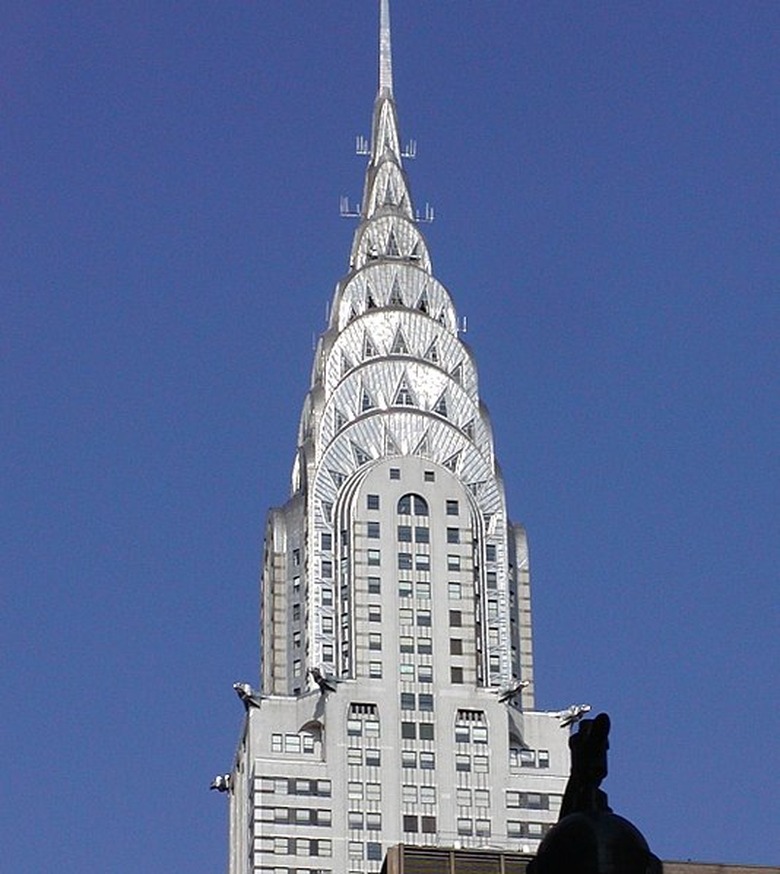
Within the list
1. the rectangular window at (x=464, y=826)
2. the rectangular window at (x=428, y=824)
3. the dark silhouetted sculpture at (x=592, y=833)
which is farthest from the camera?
the rectangular window at (x=464, y=826)

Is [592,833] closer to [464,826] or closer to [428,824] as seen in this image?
[428,824]

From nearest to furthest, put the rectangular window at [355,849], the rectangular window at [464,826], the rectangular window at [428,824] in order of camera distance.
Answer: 1. the rectangular window at [355,849]
2. the rectangular window at [428,824]
3. the rectangular window at [464,826]

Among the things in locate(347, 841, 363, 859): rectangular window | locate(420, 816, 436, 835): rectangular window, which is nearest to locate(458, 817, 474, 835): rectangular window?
locate(420, 816, 436, 835): rectangular window

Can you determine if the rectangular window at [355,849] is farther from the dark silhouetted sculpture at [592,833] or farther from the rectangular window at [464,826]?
the dark silhouetted sculpture at [592,833]

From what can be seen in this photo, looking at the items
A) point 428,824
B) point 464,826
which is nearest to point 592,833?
point 428,824

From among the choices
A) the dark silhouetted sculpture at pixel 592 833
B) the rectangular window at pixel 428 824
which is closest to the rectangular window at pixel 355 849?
the rectangular window at pixel 428 824

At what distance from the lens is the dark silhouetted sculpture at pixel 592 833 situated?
10.7 meters

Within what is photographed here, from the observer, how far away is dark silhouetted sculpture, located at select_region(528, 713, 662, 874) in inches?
422

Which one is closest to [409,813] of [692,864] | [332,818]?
[332,818]

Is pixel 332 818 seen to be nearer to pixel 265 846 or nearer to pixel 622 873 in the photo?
pixel 265 846

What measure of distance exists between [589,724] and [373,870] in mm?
186035

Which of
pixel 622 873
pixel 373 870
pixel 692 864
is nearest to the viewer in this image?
pixel 622 873

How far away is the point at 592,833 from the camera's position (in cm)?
1085

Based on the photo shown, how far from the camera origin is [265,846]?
198 m
